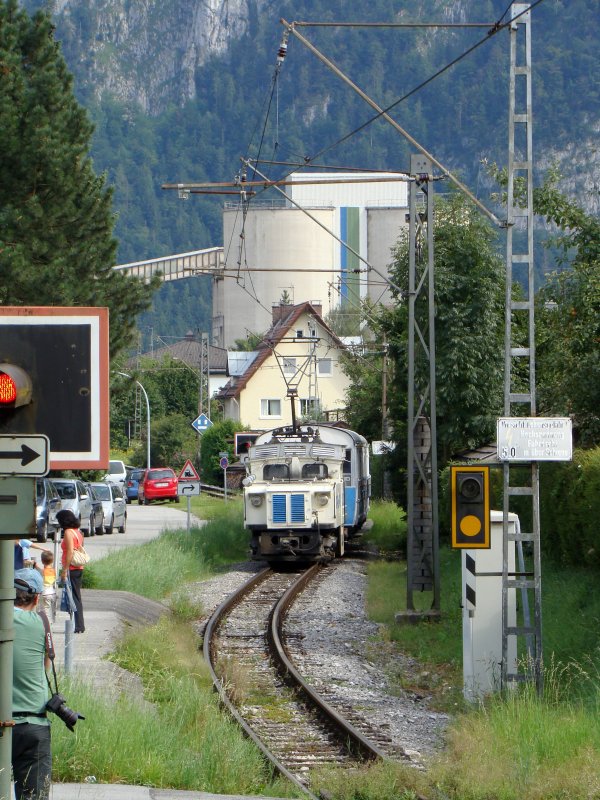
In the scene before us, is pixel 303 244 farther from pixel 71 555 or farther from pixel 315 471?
pixel 71 555

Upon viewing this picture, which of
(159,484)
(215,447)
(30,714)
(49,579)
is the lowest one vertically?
(159,484)

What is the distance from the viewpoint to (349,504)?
102ft

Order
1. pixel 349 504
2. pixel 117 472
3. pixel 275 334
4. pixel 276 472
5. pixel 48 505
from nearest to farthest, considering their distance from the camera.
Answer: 1. pixel 276 472
2. pixel 349 504
3. pixel 48 505
4. pixel 117 472
5. pixel 275 334

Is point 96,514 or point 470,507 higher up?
point 470,507

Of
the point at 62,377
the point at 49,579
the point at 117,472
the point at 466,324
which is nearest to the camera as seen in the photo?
the point at 62,377

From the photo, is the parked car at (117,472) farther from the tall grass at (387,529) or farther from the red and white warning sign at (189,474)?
the red and white warning sign at (189,474)

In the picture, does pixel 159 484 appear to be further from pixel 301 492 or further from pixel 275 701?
pixel 275 701

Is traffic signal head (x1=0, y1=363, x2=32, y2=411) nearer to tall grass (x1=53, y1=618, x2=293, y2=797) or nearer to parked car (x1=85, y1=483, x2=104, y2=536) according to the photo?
tall grass (x1=53, y1=618, x2=293, y2=797)

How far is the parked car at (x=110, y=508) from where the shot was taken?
40.2 m

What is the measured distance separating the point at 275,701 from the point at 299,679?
2.23 ft

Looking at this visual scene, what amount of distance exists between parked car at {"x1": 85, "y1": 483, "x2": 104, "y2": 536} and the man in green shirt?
3152cm

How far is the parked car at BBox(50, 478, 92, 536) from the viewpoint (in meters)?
35.9

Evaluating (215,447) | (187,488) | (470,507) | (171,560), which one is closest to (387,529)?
(187,488)

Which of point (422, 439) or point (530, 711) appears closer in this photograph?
point (530, 711)
